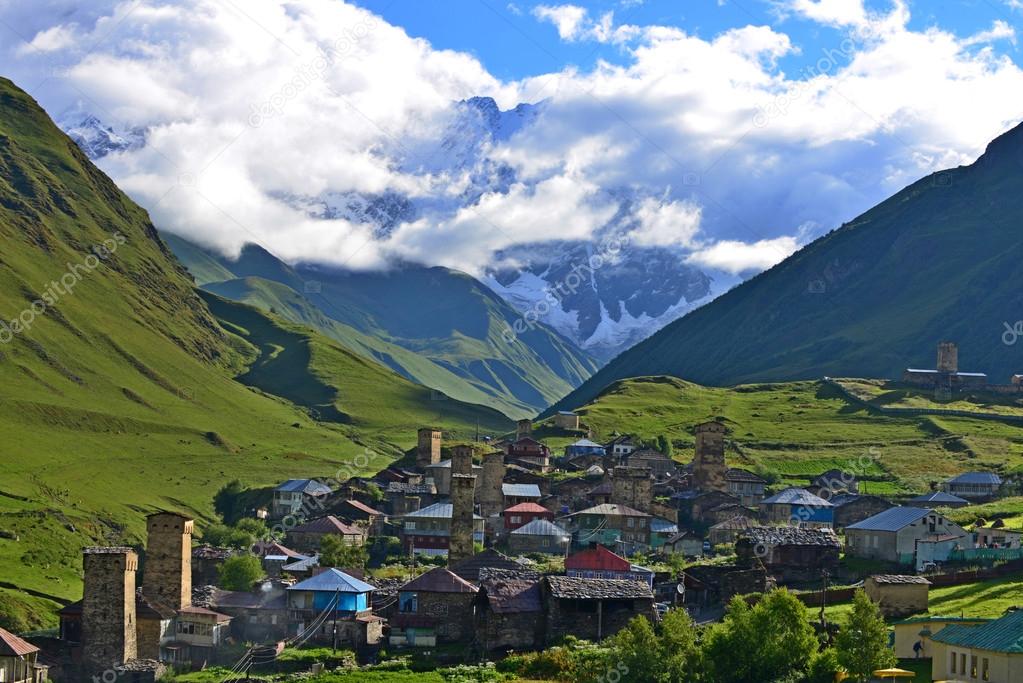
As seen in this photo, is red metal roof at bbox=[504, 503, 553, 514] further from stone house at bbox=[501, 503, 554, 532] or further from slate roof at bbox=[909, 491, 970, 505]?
slate roof at bbox=[909, 491, 970, 505]

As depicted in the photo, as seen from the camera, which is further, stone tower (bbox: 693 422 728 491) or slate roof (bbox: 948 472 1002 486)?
stone tower (bbox: 693 422 728 491)

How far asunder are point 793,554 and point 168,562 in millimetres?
41207

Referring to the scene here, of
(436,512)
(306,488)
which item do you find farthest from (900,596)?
(306,488)

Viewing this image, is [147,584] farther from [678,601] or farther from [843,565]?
[843,565]

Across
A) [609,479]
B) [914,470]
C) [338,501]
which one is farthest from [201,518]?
[914,470]

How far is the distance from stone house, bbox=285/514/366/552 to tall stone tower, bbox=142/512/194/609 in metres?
24.4

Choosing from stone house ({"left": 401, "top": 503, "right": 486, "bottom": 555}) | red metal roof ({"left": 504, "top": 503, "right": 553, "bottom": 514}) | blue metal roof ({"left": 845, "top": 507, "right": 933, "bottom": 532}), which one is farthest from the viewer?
red metal roof ({"left": 504, "top": 503, "right": 553, "bottom": 514})

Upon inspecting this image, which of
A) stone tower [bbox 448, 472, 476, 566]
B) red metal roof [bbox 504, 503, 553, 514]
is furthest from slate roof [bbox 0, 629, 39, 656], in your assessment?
red metal roof [bbox 504, 503, 553, 514]

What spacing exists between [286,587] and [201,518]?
235 feet

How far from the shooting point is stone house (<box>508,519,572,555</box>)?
121750mm

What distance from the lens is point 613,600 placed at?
271 ft

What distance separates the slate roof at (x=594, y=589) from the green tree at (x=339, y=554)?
30.7 metres

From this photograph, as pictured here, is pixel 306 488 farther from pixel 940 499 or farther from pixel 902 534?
pixel 902 534

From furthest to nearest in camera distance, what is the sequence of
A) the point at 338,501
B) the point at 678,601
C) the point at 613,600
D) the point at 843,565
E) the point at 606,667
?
the point at 338,501 → the point at 843,565 → the point at 678,601 → the point at 613,600 → the point at 606,667
